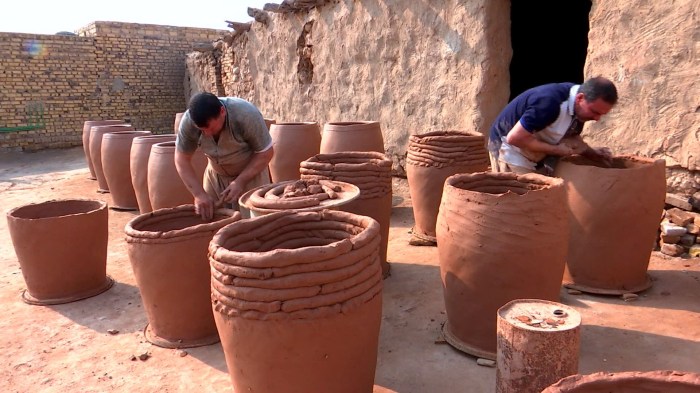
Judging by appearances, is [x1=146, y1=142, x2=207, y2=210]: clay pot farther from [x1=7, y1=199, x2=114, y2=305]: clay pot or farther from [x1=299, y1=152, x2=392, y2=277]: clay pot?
[x1=299, y1=152, x2=392, y2=277]: clay pot

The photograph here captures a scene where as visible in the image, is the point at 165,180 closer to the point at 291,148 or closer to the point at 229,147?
the point at 291,148

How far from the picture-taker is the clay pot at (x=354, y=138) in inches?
198

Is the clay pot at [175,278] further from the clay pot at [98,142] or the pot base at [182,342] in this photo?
the clay pot at [98,142]

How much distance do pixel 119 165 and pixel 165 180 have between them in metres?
1.92

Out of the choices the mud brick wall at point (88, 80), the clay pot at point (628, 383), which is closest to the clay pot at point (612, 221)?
the clay pot at point (628, 383)

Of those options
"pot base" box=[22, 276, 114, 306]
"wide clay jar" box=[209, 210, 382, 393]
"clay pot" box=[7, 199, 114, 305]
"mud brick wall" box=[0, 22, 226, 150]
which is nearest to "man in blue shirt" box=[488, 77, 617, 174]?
"wide clay jar" box=[209, 210, 382, 393]

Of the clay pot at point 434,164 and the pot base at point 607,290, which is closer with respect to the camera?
the pot base at point 607,290

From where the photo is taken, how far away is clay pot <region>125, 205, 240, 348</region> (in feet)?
8.98

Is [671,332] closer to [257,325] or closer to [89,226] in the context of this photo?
[257,325]

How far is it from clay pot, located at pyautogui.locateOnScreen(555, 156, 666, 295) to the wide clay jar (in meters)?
1.74

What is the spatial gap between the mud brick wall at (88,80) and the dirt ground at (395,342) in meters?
10.4

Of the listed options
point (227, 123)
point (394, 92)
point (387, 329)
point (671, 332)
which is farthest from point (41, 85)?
point (671, 332)

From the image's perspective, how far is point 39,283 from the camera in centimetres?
367

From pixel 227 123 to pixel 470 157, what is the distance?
6.54 ft
